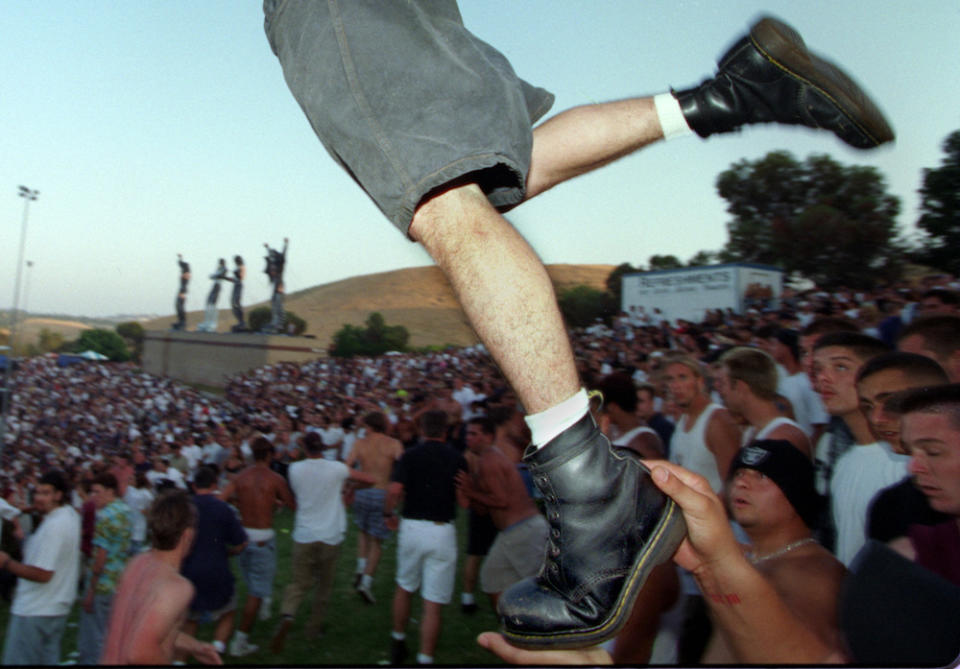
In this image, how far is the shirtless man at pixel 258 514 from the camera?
632 cm

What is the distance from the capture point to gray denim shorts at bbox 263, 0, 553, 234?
1196 millimetres

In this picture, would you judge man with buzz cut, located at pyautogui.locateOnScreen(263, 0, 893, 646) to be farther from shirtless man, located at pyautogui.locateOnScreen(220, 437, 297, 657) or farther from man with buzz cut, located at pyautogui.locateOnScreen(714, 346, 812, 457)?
shirtless man, located at pyautogui.locateOnScreen(220, 437, 297, 657)

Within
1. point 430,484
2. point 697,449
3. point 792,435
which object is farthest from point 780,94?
point 430,484

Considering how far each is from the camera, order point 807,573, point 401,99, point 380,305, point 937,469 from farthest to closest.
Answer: point 380,305 → point 807,573 → point 937,469 → point 401,99

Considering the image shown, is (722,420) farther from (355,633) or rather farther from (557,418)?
(355,633)

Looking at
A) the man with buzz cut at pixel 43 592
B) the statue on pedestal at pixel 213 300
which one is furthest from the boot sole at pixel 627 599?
the statue on pedestal at pixel 213 300

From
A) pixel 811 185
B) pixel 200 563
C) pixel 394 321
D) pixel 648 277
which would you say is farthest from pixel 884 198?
pixel 394 321

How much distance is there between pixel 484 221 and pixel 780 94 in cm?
83

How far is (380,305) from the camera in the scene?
2697 inches

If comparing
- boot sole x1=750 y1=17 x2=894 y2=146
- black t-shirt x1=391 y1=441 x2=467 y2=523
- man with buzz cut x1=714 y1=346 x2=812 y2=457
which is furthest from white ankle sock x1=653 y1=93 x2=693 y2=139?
black t-shirt x1=391 y1=441 x2=467 y2=523

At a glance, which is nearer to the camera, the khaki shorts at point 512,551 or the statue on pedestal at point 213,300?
the khaki shorts at point 512,551

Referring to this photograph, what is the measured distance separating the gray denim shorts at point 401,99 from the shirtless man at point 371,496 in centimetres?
630

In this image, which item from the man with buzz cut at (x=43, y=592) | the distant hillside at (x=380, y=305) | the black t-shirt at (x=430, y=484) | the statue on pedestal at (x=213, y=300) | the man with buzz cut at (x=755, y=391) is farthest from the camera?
the distant hillside at (x=380, y=305)

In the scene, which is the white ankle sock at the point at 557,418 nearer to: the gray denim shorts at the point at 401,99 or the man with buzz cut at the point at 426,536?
the gray denim shorts at the point at 401,99
